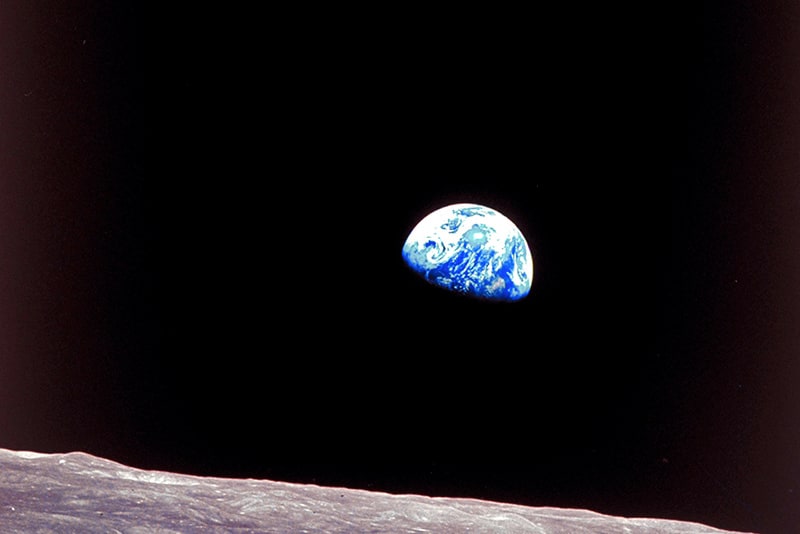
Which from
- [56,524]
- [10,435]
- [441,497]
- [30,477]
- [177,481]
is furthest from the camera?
[10,435]

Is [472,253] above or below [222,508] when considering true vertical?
above

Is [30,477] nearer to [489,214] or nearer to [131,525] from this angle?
[131,525]

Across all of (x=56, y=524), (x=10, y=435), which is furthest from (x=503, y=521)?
(x=10, y=435)

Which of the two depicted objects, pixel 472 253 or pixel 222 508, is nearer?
pixel 222 508

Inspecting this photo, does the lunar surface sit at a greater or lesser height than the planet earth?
lesser

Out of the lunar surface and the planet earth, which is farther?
the planet earth
